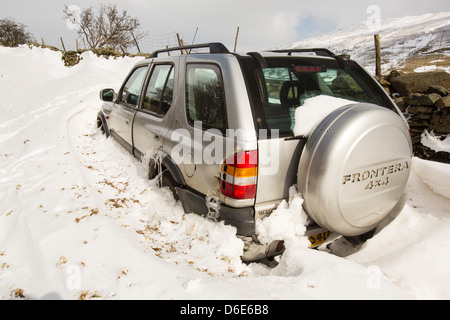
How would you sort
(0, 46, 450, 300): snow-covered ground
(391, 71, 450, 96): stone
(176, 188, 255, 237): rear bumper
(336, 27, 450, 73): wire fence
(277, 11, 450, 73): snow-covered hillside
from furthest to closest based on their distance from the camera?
(277, 11, 450, 73): snow-covered hillside
(336, 27, 450, 73): wire fence
(391, 71, 450, 96): stone
(176, 188, 255, 237): rear bumper
(0, 46, 450, 300): snow-covered ground

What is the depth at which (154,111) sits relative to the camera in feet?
10.8

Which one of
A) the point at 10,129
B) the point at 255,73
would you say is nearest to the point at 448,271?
the point at 255,73

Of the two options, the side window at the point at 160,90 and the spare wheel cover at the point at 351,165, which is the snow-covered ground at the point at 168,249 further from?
the side window at the point at 160,90

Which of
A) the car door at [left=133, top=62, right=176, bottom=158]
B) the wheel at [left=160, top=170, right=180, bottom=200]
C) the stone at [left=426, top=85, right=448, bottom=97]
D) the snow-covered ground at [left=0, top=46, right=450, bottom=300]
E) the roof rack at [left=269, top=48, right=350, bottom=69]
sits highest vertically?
the roof rack at [left=269, top=48, right=350, bottom=69]

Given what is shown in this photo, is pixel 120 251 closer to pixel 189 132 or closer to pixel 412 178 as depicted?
pixel 189 132

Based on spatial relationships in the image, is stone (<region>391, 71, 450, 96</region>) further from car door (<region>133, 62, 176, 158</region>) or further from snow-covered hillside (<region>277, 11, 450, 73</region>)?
car door (<region>133, 62, 176, 158</region>)

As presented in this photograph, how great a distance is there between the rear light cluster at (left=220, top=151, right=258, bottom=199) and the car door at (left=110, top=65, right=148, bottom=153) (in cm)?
225

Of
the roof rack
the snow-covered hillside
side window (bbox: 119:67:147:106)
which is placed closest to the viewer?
the roof rack

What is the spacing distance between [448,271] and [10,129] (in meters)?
8.23

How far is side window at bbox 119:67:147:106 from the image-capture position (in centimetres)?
391

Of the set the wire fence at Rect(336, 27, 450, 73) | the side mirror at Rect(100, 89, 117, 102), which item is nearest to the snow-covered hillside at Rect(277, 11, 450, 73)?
the wire fence at Rect(336, 27, 450, 73)

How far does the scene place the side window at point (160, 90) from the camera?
9.82ft

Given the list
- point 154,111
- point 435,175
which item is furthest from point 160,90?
point 435,175
